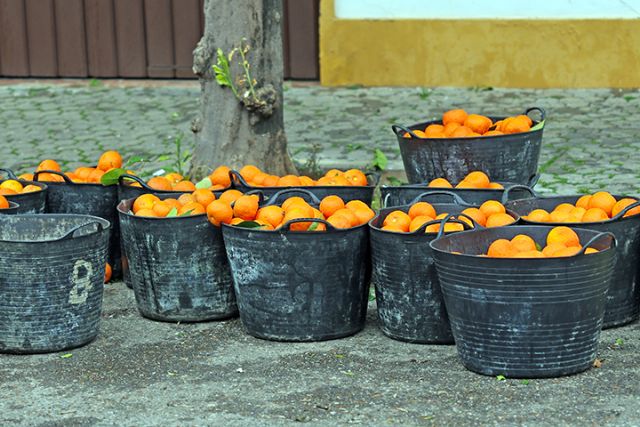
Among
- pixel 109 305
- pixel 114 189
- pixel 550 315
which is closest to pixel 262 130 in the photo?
pixel 114 189

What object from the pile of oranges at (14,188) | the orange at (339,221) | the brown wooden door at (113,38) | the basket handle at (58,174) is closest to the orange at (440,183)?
the orange at (339,221)

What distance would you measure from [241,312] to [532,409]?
1.56 m

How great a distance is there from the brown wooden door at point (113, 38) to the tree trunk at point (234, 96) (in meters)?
3.85

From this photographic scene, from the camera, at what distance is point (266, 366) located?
16.2 feet

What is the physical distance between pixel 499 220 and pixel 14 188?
8.20 feet

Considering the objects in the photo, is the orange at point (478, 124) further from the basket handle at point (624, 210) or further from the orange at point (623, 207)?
the basket handle at point (624, 210)

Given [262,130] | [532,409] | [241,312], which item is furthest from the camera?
[262,130]

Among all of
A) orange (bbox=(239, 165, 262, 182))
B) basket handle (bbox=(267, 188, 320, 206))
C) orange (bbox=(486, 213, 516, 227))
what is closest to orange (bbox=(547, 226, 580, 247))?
orange (bbox=(486, 213, 516, 227))

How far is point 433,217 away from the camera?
5.29 meters

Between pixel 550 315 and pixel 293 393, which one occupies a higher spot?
pixel 550 315

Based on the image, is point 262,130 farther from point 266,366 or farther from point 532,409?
point 532,409

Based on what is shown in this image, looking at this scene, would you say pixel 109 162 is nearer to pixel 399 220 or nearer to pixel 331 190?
pixel 331 190

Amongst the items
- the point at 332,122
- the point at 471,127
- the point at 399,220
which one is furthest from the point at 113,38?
the point at 399,220

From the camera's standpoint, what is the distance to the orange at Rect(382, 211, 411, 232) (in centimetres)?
517
